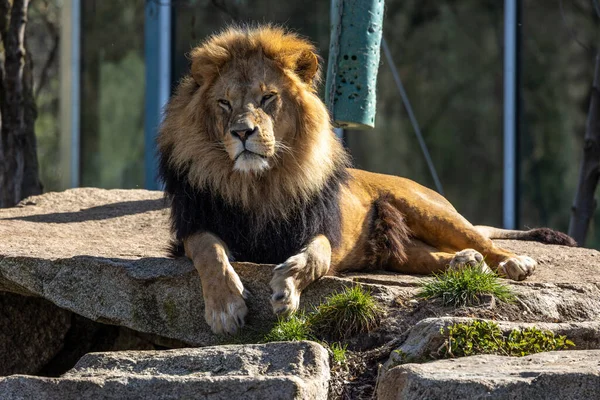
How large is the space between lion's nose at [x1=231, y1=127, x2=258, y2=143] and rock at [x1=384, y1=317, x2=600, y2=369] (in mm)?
1213

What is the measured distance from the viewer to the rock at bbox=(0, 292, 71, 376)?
591cm

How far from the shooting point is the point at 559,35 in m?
9.81

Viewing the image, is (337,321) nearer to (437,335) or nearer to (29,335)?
(437,335)

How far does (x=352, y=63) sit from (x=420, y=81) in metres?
4.05

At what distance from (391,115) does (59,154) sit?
327cm

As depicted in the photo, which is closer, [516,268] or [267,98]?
[267,98]

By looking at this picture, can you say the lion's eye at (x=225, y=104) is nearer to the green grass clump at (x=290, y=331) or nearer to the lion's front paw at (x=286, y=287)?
the lion's front paw at (x=286, y=287)

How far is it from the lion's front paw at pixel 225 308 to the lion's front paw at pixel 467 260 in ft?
3.79

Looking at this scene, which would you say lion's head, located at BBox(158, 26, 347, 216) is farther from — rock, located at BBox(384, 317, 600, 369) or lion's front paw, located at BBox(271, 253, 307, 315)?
rock, located at BBox(384, 317, 600, 369)

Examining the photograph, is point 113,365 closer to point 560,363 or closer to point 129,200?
point 560,363

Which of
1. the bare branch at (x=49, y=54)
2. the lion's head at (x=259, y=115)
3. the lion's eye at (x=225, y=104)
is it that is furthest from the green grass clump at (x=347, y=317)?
the bare branch at (x=49, y=54)

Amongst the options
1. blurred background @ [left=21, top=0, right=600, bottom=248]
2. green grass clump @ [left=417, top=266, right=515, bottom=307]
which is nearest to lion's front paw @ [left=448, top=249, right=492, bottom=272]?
green grass clump @ [left=417, top=266, right=515, bottom=307]

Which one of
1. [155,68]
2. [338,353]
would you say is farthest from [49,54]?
[338,353]

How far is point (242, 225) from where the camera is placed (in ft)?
17.3
